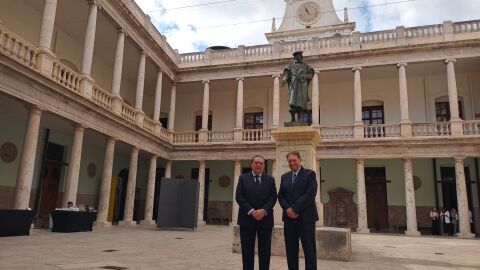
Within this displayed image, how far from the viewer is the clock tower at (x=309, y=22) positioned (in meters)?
33.6

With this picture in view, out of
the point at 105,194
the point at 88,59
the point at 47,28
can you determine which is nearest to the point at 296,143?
the point at 47,28

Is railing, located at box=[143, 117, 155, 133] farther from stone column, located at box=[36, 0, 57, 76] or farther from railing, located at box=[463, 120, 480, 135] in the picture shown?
railing, located at box=[463, 120, 480, 135]

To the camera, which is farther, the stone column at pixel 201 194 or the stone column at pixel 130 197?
the stone column at pixel 201 194

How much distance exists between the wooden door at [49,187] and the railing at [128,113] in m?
3.96

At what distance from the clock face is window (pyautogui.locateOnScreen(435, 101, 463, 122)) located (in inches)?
668

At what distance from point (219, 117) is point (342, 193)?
29.4 ft

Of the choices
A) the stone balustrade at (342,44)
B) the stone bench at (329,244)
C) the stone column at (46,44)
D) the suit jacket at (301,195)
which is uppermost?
the stone balustrade at (342,44)

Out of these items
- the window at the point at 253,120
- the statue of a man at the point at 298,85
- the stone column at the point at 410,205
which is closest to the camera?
the statue of a man at the point at 298,85

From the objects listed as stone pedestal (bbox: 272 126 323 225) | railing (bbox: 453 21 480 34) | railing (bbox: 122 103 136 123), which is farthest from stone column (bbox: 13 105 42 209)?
railing (bbox: 453 21 480 34)

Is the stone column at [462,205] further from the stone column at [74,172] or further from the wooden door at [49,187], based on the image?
the wooden door at [49,187]

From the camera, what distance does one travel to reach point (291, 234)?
467 cm

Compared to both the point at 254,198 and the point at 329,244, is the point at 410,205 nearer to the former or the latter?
the point at 329,244

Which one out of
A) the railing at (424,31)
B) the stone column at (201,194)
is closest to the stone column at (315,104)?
the railing at (424,31)

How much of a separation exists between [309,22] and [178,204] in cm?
2566
